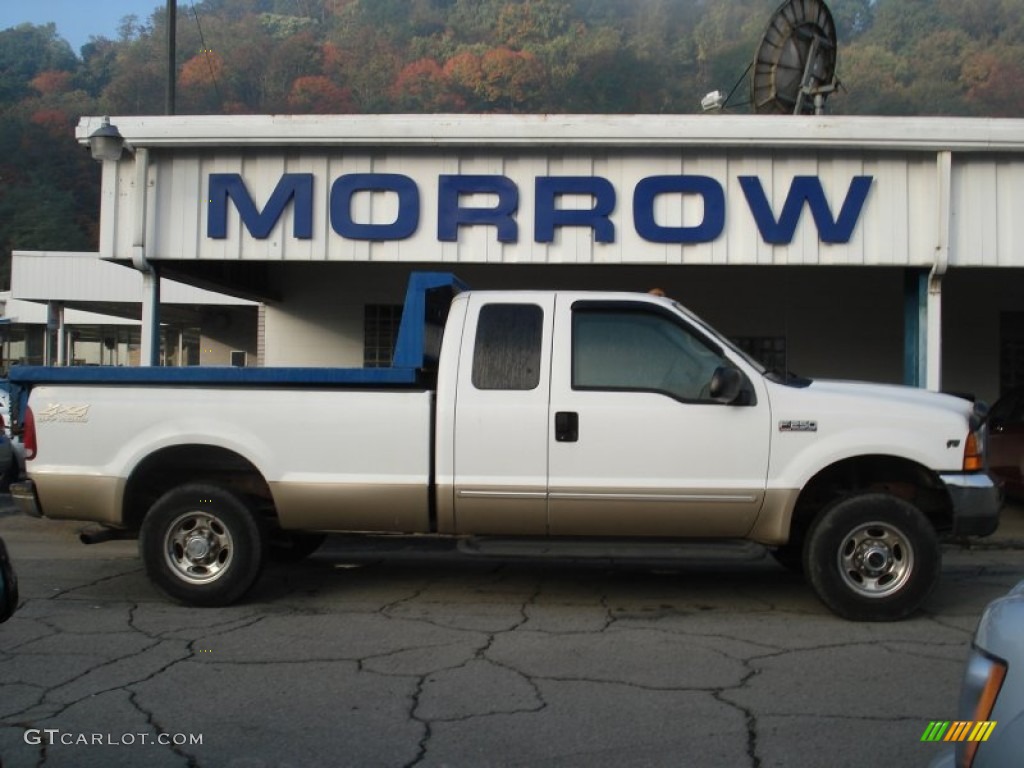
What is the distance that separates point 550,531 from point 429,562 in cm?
249

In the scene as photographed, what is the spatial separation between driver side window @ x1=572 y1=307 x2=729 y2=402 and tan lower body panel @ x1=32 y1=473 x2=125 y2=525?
317 centimetres

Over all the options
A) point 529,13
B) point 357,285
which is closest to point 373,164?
point 357,285

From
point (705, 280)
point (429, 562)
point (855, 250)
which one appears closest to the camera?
point (429, 562)

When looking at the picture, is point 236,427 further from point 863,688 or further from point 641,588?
point 863,688

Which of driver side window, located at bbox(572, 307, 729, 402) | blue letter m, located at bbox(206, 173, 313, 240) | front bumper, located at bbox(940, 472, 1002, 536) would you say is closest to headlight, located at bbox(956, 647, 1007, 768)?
driver side window, located at bbox(572, 307, 729, 402)

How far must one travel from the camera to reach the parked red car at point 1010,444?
10.9m

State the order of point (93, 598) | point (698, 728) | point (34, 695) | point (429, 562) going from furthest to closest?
point (429, 562), point (93, 598), point (34, 695), point (698, 728)

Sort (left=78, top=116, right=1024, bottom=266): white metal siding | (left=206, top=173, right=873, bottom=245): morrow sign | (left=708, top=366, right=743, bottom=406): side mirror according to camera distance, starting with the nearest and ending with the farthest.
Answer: (left=708, top=366, right=743, bottom=406): side mirror, (left=78, top=116, right=1024, bottom=266): white metal siding, (left=206, top=173, right=873, bottom=245): morrow sign

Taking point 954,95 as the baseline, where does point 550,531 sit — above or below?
below

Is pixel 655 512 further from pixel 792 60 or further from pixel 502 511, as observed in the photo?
pixel 792 60

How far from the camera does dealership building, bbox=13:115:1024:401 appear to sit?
10.3 metres

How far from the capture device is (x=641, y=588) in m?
7.30

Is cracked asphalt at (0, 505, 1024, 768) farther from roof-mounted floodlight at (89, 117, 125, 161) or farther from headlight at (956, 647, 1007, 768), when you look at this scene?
roof-mounted floodlight at (89, 117, 125, 161)

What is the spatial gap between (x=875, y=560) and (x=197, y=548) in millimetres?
4425
